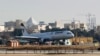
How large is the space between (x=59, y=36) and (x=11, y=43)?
41347mm

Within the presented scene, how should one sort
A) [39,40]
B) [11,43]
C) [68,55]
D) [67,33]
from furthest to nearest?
[39,40] → [67,33] → [11,43] → [68,55]

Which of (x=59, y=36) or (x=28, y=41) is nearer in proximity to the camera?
(x=59, y=36)

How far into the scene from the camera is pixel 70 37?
129375 millimetres

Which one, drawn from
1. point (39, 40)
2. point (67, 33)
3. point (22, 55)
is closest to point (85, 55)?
point (22, 55)

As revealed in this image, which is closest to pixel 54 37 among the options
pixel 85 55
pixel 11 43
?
pixel 11 43

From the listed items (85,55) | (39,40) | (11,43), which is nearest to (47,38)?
(39,40)

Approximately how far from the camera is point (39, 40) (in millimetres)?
137125

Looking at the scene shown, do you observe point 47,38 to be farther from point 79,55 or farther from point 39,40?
point 79,55

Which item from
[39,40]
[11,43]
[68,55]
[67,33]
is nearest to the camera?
[68,55]

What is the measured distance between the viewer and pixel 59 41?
13138cm

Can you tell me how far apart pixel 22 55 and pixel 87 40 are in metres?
80.7

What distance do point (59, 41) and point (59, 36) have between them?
3.03 metres

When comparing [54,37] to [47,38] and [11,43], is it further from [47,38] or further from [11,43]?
[11,43]

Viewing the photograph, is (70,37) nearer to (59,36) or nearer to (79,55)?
(59,36)
